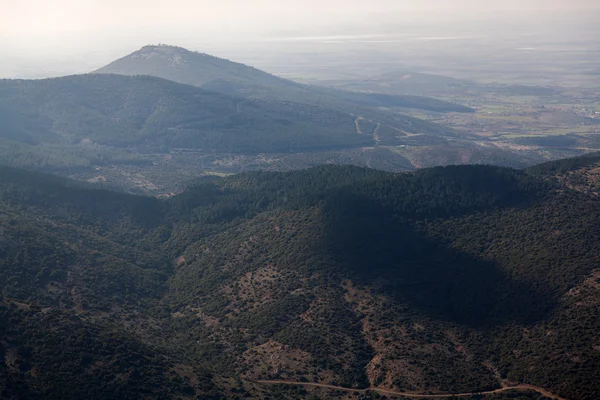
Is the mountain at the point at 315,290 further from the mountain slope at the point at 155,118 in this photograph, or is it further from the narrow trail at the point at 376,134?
the narrow trail at the point at 376,134

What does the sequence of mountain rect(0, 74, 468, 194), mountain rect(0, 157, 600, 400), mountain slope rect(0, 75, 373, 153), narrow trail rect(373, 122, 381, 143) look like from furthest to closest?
narrow trail rect(373, 122, 381, 143) < mountain slope rect(0, 75, 373, 153) < mountain rect(0, 74, 468, 194) < mountain rect(0, 157, 600, 400)

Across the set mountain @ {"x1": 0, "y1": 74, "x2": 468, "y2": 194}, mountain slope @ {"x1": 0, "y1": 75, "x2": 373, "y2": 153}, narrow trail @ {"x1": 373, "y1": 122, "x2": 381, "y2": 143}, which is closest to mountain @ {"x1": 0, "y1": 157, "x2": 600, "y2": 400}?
mountain @ {"x1": 0, "y1": 74, "x2": 468, "y2": 194}

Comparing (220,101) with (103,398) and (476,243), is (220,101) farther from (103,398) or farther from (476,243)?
(103,398)

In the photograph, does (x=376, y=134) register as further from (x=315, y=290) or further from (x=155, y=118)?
(x=315, y=290)

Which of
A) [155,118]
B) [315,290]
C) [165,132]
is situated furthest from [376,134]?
[315,290]

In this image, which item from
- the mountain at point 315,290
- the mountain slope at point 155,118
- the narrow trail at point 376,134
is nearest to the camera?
the mountain at point 315,290

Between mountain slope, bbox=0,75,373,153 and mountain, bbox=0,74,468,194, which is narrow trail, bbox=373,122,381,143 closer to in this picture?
mountain, bbox=0,74,468,194

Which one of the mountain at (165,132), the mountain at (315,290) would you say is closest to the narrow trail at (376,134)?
the mountain at (165,132)

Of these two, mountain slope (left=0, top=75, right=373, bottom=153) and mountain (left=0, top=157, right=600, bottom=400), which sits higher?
mountain slope (left=0, top=75, right=373, bottom=153)
